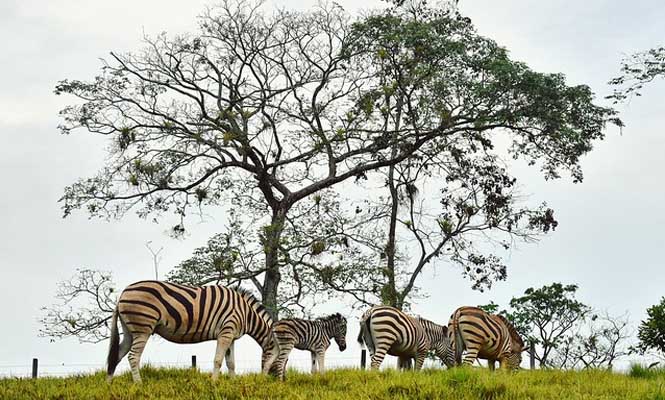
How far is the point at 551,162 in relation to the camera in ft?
92.7

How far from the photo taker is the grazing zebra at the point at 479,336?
18.6 metres

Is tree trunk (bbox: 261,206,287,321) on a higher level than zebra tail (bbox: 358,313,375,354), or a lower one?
higher

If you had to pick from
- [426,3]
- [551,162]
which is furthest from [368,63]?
[551,162]

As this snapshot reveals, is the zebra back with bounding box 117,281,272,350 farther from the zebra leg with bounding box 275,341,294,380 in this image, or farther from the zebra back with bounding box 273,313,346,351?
the zebra back with bounding box 273,313,346,351

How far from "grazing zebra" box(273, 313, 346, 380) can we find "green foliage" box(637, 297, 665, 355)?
794cm

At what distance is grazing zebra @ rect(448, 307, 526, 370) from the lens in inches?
733

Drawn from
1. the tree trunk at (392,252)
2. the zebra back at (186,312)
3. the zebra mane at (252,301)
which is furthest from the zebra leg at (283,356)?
the tree trunk at (392,252)

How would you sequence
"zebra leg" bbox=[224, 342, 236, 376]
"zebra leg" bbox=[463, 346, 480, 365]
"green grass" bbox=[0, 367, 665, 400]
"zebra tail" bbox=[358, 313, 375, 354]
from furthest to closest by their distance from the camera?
"zebra tail" bbox=[358, 313, 375, 354] < "zebra leg" bbox=[463, 346, 480, 365] < "zebra leg" bbox=[224, 342, 236, 376] < "green grass" bbox=[0, 367, 665, 400]

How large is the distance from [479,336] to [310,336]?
3.60 meters

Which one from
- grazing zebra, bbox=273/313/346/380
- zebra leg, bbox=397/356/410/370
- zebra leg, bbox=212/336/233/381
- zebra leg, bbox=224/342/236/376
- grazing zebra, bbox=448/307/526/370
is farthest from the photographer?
zebra leg, bbox=397/356/410/370

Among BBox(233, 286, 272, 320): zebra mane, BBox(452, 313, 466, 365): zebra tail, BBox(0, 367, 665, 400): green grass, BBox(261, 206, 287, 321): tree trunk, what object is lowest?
BBox(0, 367, 665, 400): green grass

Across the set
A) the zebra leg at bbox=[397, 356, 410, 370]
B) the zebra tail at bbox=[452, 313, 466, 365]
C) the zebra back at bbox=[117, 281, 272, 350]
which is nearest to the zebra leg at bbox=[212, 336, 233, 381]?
the zebra back at bbox=[117, 281, 272, 350]

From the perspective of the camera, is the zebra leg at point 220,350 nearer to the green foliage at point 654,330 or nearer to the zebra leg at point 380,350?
the zebra leg at point 380,350

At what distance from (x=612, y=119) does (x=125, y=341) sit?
56.9 feet
